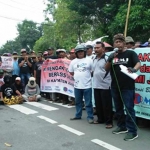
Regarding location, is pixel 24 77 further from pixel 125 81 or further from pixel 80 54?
pixel 125 81

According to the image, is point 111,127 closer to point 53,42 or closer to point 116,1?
point 116,1

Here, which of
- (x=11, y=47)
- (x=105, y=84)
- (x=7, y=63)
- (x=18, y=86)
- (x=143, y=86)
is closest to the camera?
(x=143, y=86)

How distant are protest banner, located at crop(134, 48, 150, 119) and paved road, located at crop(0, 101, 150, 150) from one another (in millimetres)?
405

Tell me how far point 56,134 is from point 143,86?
1.98 metres

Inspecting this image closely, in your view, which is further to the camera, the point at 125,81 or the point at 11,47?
the point at 11,47

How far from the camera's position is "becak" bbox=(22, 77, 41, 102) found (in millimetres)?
9250

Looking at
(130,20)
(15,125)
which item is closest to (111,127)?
(15,125)

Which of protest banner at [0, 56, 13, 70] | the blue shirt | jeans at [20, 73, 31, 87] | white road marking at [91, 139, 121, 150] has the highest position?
protest banner at [0, 56, 13, 70]

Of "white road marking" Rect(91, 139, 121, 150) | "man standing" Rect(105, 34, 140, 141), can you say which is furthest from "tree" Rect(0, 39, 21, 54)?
"white road marking" Rect(91, 139, 121, 150)

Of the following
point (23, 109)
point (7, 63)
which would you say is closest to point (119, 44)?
point (23, 109)

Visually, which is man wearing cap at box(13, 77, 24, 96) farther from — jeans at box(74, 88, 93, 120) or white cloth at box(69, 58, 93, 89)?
white cloth at box(69, 58, 93, 89)

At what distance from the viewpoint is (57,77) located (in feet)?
30.7

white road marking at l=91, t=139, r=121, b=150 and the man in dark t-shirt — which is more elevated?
the man in dark t-shirt

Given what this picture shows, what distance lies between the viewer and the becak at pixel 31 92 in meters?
9.25
